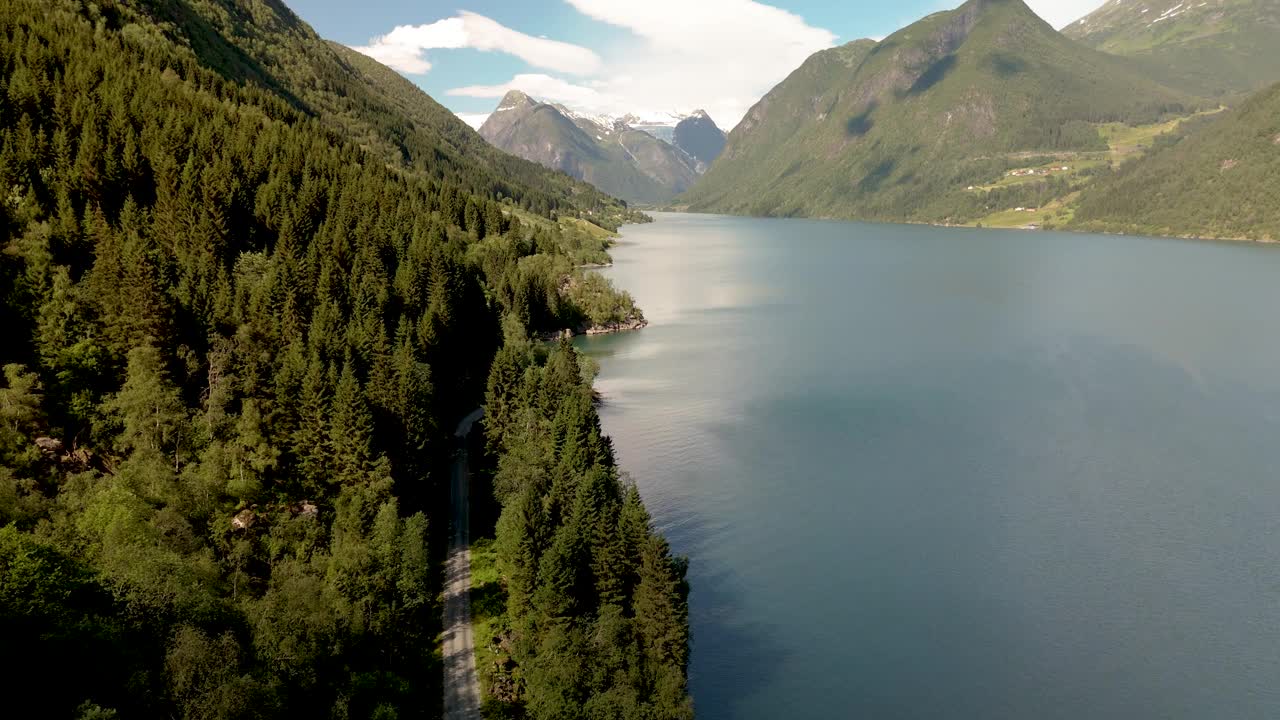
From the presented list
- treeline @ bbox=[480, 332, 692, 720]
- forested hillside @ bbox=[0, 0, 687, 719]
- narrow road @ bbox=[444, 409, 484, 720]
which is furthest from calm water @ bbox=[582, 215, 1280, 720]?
narrow road @ bbox=[444, 409, 484, 720]

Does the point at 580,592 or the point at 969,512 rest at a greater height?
the point at 580,592

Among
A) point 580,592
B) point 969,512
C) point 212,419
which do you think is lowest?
point 969,512

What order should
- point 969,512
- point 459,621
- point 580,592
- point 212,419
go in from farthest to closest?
point 969,512, point 212,419, point 459,621, point 580,592

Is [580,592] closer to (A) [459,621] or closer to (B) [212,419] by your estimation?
(A) [459,621]

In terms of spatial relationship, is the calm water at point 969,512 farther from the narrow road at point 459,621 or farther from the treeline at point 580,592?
the narrow road at point 459,621

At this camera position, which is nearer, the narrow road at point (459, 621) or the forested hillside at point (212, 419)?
the forested hillside at point (212, 419)

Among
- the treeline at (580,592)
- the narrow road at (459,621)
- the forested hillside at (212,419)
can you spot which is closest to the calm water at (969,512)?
the treeline at (580,592)

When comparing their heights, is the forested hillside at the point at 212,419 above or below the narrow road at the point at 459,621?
above

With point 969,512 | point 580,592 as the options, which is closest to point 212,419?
point 580,592
